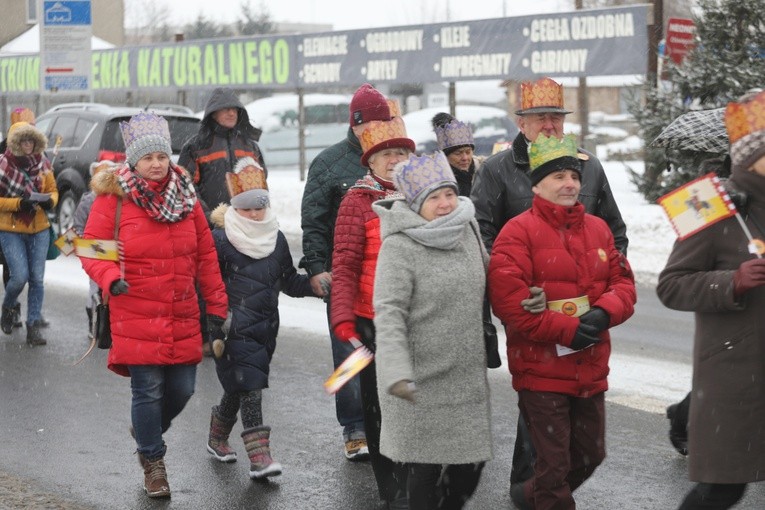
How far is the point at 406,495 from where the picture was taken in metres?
5.18

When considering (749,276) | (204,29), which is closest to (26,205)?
(749,276)

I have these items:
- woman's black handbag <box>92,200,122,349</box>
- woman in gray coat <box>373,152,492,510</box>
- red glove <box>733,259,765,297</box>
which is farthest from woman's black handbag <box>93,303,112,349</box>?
red glove <box>733,259,765,297</box>

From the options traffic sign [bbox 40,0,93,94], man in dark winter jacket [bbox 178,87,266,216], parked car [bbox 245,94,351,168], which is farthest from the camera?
parked car [bbox 245,94,351,168]

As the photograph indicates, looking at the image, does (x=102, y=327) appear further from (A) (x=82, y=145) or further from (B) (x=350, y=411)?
(A) (x=82, y=145)

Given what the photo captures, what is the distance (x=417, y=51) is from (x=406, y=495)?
16845 millimetres

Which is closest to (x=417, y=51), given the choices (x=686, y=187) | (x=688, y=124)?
(x=688, y=124)

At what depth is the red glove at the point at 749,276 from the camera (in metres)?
4.11

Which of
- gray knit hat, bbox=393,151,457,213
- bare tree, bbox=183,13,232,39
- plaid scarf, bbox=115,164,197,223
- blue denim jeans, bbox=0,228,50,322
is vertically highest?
bare tree, bbox=183,13,232,39

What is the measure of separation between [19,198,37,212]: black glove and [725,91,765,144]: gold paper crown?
6636 mm

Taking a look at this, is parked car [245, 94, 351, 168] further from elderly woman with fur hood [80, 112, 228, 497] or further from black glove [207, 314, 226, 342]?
elderly woman with fur hood [80, 112, 228, 497]

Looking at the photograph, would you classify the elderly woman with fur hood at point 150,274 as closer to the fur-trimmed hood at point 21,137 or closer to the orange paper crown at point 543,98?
the orange paper crown at point 543,98

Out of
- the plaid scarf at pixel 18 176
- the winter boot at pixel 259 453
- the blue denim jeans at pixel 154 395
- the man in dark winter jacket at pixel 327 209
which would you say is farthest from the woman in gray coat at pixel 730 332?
the plaid scarf at pixel 18 176

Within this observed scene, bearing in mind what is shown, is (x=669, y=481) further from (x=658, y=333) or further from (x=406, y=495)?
(x=658, y=333)

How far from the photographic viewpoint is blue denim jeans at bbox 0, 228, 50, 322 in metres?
9.80
